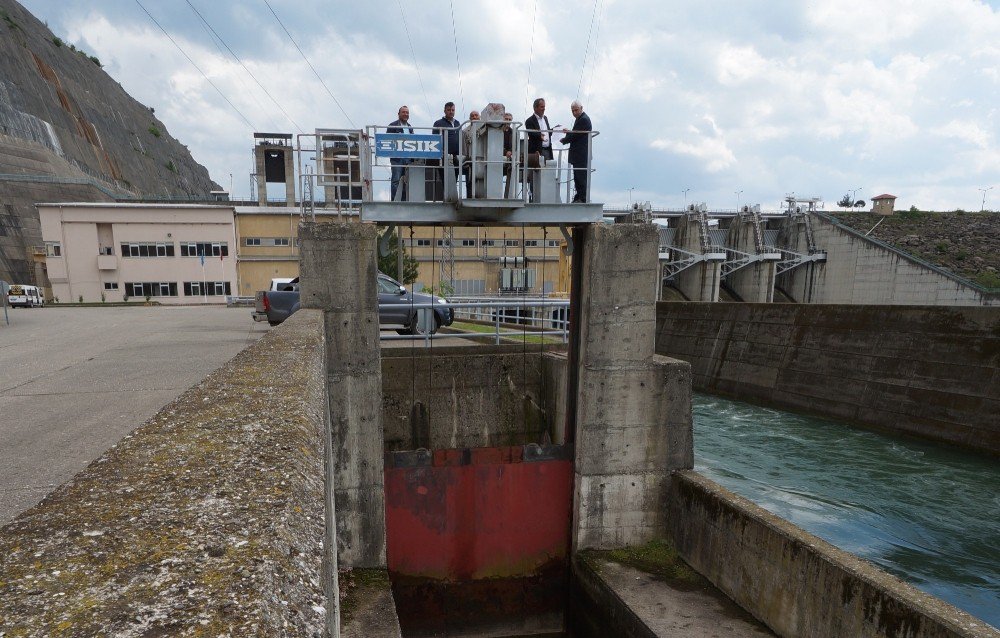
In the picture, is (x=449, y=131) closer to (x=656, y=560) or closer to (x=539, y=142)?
(x=539, y=142)

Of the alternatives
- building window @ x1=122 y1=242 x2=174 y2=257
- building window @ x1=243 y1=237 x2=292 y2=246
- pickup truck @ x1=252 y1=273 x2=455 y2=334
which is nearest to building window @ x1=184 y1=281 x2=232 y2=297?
building window @ x1=122 y1=242 x2=174 y2=257

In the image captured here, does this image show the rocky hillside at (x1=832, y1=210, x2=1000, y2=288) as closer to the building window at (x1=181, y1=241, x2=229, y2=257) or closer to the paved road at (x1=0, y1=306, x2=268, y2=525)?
the paved road at (x1=0, y1=306, x2=268, y2=525)

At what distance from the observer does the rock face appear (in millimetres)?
45750

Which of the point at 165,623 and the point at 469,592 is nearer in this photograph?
the point at 165,623

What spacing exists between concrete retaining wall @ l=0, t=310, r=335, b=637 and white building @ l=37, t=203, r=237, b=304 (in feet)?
141

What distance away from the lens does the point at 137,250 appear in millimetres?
40375

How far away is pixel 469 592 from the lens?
26.0 ft

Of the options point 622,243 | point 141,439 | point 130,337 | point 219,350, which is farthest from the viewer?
point 130,337

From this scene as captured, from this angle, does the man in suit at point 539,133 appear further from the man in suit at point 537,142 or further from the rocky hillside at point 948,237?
the rocky hillside at point 948,237

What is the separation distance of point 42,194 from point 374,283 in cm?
5693

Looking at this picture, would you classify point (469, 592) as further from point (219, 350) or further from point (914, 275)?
point (914, 275)

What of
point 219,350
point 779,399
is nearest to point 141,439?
point 219,350

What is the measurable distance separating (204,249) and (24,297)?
1085 cm

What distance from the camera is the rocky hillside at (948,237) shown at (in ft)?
115
